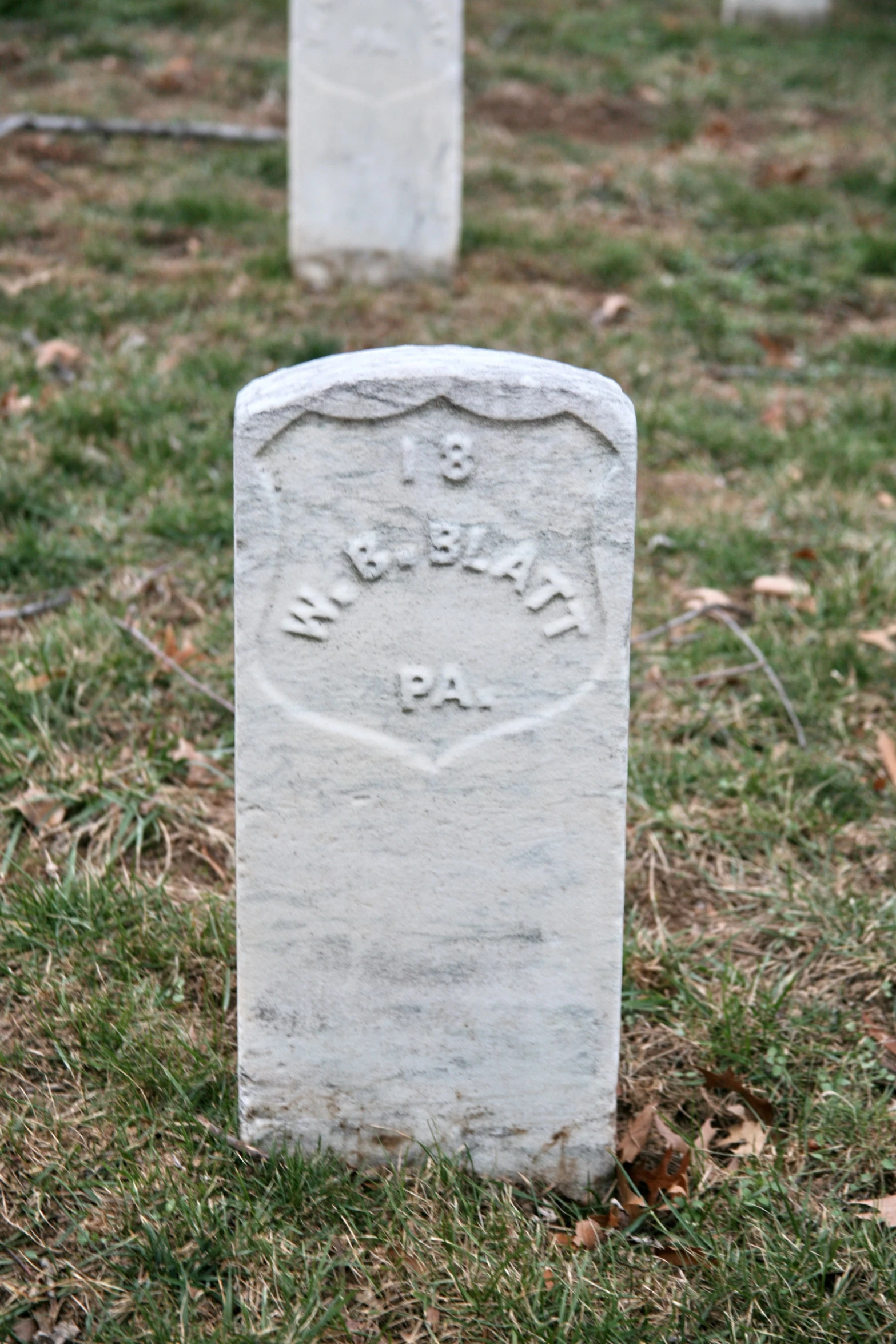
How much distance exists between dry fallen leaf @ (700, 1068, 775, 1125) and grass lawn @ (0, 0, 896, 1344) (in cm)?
2

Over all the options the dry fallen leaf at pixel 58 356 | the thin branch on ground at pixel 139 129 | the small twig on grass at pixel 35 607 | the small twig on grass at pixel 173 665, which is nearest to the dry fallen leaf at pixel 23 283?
the dry fallen leaf at pixel 58 356

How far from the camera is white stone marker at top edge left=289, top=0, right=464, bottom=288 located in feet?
16.9

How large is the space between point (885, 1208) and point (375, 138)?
4.55m

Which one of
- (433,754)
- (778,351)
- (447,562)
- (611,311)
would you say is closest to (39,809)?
(433,754)

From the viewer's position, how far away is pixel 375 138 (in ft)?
17.5

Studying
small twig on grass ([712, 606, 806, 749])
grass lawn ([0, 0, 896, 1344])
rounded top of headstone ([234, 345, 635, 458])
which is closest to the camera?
rounded top of headstone ([234, 345, 635, 458])

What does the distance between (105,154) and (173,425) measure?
10.1 ft

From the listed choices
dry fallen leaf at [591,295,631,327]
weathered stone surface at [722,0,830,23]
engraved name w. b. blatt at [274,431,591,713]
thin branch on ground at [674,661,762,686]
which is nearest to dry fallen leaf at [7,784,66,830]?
engraved name w. b. blatt at [274,431,591,713]

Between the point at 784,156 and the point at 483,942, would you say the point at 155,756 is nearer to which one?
the point at 483,942

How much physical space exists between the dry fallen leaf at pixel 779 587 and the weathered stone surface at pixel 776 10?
7621 mm

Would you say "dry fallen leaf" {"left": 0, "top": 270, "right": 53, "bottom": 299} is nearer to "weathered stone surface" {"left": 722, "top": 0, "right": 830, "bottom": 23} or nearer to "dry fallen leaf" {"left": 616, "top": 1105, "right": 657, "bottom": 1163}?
"dry fallen leaf" {"left": 616, "top": 1105, "right": 657, "bottom": 1163}

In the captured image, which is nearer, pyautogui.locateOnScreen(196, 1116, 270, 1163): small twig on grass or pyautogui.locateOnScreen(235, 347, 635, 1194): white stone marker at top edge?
pyautogui.locateOnScreen(235, 347, 635, 1194): white stone marker at top edge

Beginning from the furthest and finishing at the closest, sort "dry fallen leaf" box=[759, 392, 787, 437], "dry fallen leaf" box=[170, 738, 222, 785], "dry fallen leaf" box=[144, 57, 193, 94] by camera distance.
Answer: "dry fallen leaf" box=[144, 57, 193, 94], "dry fallen leaf" box=[759, 392, 787, 437], "dry fallen leaf" box=[170, 738, 222, 785]

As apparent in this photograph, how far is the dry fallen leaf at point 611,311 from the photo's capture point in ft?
17.6
